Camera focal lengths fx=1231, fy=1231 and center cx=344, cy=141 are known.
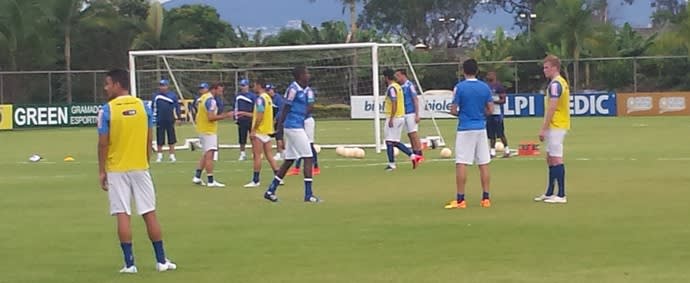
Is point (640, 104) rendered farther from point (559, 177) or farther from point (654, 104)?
point (559, 177)

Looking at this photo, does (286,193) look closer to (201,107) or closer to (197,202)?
(197,202)

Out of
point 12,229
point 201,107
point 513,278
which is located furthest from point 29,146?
point 513,278

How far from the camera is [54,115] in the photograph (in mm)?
51781

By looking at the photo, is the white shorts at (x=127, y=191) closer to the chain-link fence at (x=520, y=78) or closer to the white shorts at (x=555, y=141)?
the white shorts at (x=555, y=141)

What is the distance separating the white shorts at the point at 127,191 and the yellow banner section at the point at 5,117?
1587 inches

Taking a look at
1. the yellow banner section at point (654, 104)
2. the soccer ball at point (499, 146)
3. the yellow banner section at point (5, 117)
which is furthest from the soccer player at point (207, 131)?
the yellow banner section at point (654, 104)

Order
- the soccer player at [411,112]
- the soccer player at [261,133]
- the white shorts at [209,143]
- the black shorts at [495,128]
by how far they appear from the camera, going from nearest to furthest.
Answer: the soccer player at [261,133], the white shorts at [209,143], the soccer player at [411,112], the black shorts at [495,128]

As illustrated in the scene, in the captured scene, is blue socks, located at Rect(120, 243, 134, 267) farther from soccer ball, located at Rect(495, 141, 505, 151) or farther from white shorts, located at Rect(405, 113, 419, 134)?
soccer ball, located at Rect(495, 141, 505, 151)

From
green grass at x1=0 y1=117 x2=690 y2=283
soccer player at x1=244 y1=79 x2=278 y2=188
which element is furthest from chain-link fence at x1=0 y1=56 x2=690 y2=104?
soccer player at x1=244 y1=79 x2=278 y2=188

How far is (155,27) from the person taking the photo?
6288 centimetres

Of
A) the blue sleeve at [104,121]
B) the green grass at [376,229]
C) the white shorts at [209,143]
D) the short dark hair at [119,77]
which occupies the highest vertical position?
the short dark hair at [119,77]

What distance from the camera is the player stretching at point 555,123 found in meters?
15.8

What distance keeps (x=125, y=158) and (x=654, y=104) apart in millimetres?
41944

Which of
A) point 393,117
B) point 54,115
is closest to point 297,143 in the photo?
point 393,117
